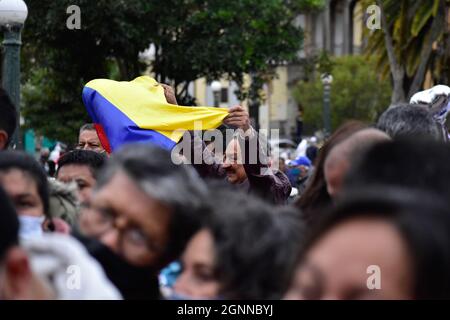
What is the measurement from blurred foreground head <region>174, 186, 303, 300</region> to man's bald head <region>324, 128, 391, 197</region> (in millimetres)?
1220

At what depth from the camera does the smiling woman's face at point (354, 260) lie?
2.35m

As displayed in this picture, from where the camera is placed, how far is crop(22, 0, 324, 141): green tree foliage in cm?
2377

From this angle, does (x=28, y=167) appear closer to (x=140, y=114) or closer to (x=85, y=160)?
(x=85, y=160)

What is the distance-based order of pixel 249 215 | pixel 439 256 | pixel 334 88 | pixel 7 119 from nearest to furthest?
pixel 439 256 → pixel 249 215 → pixel 7 119 → pixel 334 88

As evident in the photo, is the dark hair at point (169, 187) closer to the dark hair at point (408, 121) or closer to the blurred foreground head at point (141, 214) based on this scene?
the blurred foreground head at point (141, 214)

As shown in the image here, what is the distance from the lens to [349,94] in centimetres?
6625

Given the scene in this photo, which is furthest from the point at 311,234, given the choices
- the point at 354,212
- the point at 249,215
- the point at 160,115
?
the point at 160,115

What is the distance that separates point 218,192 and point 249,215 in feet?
0.73

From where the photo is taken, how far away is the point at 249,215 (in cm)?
312

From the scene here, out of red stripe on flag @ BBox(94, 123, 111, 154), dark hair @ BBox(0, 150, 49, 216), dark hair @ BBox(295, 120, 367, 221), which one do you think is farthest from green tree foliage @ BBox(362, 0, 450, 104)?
dark hair @ BBox(0, 150, 49, 216)

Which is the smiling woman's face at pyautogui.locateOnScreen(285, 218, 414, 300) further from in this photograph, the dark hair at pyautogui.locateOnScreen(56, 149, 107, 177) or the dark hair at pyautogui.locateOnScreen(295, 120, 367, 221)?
the dark hair at pyautogui.locateOnScreen(56, 149, 107, 177)

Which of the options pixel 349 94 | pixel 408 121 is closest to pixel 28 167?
pixel 408 121

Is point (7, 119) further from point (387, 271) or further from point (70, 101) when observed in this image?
point (70, 101)

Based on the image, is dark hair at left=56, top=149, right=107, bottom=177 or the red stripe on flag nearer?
dark hair at left=56, top=149, right=107, bottom=177
